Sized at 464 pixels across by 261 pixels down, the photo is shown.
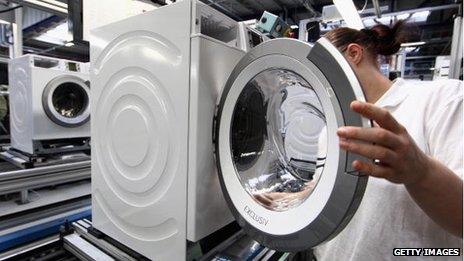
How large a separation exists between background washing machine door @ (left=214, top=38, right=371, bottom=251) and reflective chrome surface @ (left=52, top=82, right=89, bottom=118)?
10.6 feet

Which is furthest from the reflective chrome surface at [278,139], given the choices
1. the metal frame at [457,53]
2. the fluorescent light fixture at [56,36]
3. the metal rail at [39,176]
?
the fluorescent light fixture at [56,36]

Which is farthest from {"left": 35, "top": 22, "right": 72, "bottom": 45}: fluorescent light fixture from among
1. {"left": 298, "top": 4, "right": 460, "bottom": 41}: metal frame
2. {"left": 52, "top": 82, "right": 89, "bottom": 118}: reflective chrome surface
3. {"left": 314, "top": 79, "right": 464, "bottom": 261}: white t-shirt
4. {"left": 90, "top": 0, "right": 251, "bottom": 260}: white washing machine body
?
{"left": 314, "top": 79, "right": 464, "bottom": 261}: white t-shirt

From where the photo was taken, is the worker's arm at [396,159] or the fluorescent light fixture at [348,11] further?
the fluorescent light fixture at [348,11]

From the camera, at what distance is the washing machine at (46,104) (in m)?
3.20

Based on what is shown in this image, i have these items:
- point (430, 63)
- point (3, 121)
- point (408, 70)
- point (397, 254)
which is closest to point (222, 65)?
point (397, 254)

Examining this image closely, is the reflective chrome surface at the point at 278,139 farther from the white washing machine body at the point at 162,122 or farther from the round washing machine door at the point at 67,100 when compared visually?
the round washing machine door at the point at 67,100

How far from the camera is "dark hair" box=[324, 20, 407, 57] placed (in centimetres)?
110

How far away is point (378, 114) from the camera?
1.58 feet

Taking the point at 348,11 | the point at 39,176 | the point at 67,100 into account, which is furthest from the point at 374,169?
the point at 67,100

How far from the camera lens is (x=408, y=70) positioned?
627cm

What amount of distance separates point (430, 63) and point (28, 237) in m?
8.66

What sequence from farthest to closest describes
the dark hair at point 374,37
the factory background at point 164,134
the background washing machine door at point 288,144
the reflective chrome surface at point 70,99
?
1. the reflective chrome surface at point 70,99
2. the dark hair at point 374,37
3. the factory background at point 164,134
4. the background washing machine door at point 288,144

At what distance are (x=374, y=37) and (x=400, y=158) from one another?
0.81m

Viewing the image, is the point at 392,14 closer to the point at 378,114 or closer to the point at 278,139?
the point at 278,139
